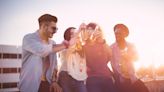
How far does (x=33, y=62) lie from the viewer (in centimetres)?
Result: 427

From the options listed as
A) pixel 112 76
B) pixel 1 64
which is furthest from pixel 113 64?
pixel 1 64

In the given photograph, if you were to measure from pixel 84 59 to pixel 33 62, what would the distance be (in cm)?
156

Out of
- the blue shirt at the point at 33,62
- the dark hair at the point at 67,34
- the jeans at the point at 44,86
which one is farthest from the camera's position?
the dark hair at the point at 67,34

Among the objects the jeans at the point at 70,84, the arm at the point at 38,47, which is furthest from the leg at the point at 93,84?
the arm at the point at 38,47

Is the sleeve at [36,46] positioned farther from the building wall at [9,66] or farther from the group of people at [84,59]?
the building wall at [9,66]

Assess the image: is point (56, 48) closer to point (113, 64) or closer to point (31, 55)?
point (31, 55)

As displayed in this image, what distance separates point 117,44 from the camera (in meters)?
6.21

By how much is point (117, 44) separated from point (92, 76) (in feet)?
3.18

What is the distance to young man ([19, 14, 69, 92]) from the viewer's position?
4219 mm

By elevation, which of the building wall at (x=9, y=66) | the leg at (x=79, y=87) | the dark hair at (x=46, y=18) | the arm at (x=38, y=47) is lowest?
the building wall at (x=9, y=66)

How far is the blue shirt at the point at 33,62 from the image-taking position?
13.8 ft

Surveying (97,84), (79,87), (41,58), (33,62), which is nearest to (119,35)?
(97,84)

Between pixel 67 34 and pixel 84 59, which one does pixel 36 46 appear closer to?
pixel 84 59

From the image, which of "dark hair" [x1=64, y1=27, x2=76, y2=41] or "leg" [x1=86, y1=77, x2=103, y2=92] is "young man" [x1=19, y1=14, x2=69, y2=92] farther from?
"dark hair" [x1=64, y1=27, x2=76, y2=41]
